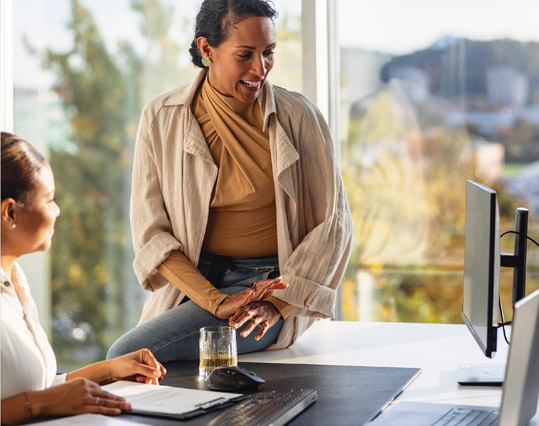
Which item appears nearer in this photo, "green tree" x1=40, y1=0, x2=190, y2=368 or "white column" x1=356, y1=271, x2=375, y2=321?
"white column" x1=356, y1=271, x2=375, y2=321

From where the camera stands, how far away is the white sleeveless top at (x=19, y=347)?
160cm

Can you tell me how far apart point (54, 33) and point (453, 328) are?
269cm

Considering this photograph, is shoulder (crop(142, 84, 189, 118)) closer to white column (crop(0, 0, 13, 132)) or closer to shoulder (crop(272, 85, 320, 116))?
shoulder (crop(272, 85, 320, 116))

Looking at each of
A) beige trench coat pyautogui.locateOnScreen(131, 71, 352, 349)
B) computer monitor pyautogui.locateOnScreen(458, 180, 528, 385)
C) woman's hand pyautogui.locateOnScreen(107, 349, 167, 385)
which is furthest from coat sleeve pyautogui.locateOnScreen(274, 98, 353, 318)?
woman's hand pyautogui.locateOnScreen(107, 349, 167, 385)

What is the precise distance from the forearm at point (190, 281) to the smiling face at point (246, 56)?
1.84ft

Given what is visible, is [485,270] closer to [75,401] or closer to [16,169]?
[75,401]

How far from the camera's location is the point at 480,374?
2.18 m

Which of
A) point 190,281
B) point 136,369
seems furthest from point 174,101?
point 136,369

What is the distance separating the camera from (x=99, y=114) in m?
4.46

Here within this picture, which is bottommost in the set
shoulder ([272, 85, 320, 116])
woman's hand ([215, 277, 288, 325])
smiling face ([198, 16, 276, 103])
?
woman's hand ([215, 277, 288, 325])

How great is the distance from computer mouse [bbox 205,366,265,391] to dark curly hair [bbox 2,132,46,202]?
0.63 meters

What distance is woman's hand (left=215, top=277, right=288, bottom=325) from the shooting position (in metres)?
2.46

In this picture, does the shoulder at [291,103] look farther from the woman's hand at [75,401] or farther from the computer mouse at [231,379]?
the woman's hand at [75,401]

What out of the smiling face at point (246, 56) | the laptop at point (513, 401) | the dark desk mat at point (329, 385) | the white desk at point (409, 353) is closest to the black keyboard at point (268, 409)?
the dark desk mat at point (329, 385)
